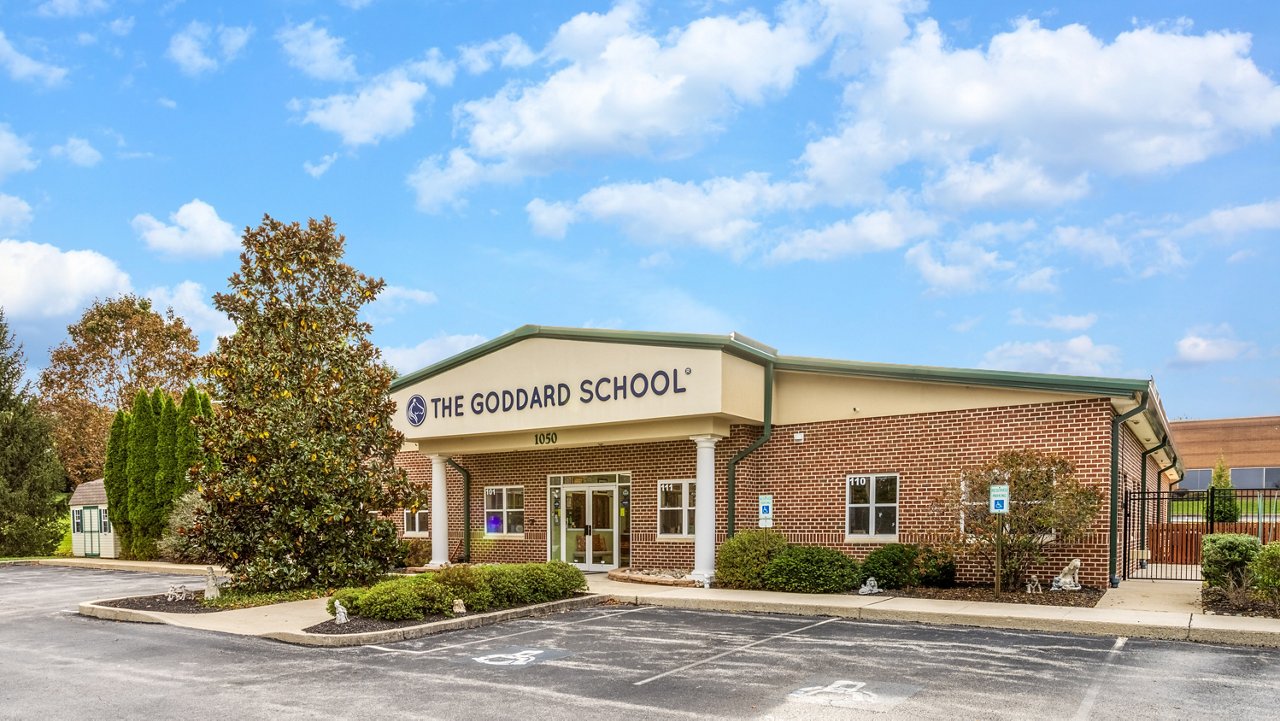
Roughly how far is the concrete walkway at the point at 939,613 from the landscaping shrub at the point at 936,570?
1.34 m

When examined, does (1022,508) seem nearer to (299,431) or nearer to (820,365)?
(820,365)

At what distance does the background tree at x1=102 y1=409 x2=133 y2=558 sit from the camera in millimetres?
32125

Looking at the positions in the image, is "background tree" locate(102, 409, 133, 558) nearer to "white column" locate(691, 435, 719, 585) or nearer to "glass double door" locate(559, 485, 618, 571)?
"glass double door" locate(559, 485, 618, 571)

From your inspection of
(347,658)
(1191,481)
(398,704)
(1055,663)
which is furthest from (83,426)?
(1191,481)

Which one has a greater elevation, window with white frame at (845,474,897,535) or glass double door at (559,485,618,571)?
window with white frame at (845,474,897,535)

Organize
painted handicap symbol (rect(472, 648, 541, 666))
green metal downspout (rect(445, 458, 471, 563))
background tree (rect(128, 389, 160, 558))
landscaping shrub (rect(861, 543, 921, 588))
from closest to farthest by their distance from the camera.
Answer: painted handicap symbol (rect(472, 648, 541, 666)) < landscaping shrub (rect(861, 543, 921, 588)) < green metal downspout (rect(445, 458, 471, 563)) < background tree (rect(128, 389, 160, 558))

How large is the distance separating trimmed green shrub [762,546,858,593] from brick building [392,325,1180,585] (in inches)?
53.3

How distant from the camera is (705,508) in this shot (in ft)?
62.6

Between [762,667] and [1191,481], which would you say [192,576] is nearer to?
[762,667]

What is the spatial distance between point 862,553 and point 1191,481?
1692 inches

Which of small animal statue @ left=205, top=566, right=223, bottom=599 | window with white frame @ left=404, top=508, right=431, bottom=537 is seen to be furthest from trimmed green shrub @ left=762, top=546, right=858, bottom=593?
window with white frame @ left=404, top=508, right=431, bottom=537

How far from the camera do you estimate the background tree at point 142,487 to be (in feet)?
103

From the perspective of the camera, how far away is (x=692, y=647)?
12.2 m

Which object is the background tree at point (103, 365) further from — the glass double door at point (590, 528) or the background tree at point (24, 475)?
the glass double door at point (590, 528)
